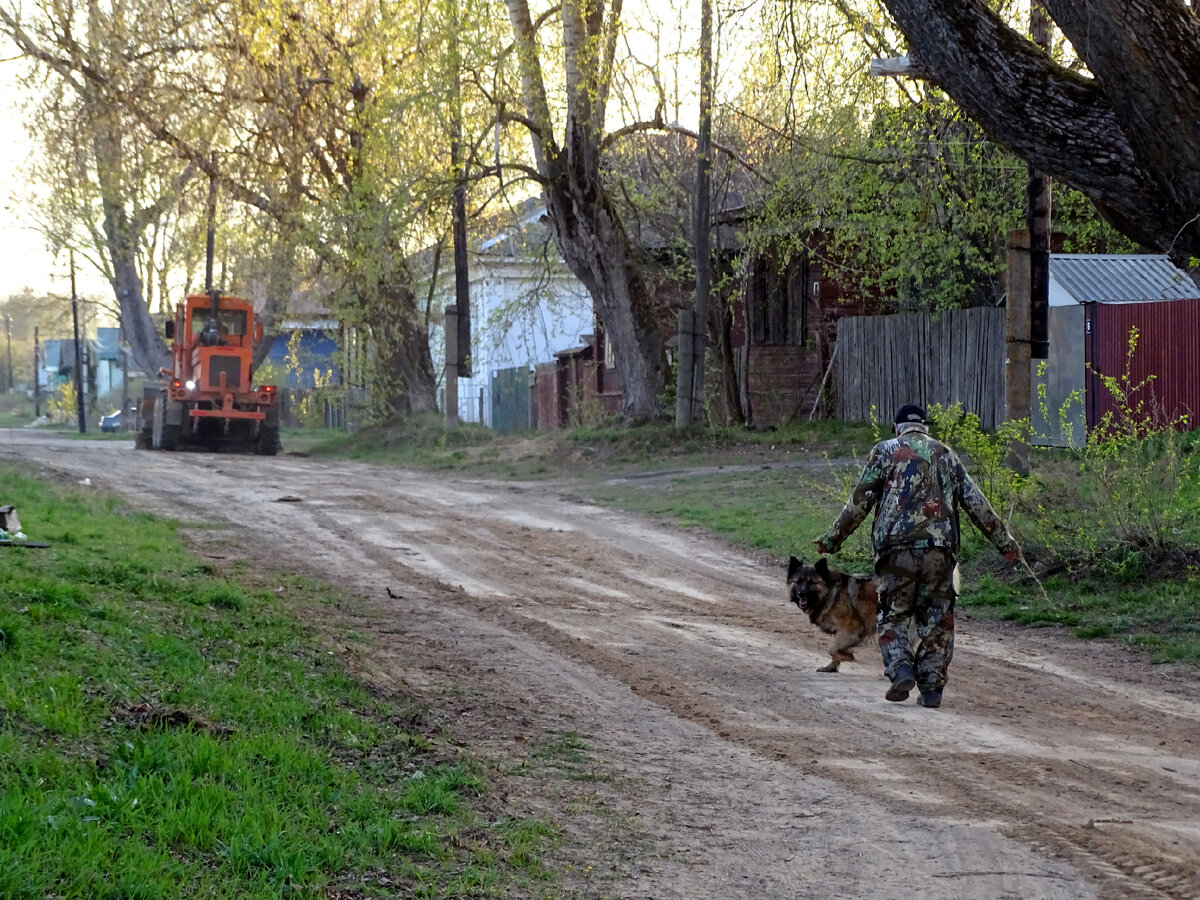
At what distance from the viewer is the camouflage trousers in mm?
8000

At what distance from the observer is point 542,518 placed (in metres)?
18.0

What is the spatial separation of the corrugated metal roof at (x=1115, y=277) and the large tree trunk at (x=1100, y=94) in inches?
510

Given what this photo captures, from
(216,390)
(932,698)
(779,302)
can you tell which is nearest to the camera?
(932,698)

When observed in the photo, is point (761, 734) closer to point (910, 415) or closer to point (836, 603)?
point (836, 603)

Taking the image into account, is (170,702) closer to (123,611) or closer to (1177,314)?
(123,611)

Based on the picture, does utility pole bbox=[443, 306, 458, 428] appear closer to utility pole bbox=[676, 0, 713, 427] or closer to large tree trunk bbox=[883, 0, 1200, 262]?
utility pole bbox=[676, 0, 713, 427]

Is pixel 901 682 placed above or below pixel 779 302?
below

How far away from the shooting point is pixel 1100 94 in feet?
29.6

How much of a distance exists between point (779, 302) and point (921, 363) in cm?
795

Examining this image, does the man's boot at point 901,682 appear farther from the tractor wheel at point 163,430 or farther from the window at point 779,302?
the tractor wheel at point 163,430

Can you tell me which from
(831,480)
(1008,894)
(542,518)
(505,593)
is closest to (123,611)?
(505,593)

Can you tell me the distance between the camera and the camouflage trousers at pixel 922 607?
8000mm

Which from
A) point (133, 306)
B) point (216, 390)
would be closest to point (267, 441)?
point (216, 390)

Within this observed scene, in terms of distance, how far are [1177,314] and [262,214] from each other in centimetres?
1936
